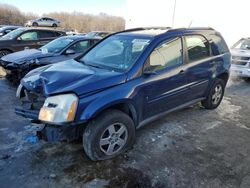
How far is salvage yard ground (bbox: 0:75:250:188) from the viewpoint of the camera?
3.23 metres

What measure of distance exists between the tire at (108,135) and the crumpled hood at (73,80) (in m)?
0.41

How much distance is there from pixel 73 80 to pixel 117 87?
583 mm

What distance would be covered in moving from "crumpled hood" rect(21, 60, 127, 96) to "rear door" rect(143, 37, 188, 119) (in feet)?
1.73

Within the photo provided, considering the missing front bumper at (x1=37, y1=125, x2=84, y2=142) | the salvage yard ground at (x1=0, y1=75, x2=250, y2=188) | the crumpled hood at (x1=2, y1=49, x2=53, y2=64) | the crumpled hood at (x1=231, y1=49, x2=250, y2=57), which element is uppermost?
the crumpled hood at (x1=231, y1=49, x2=250, y2=57)

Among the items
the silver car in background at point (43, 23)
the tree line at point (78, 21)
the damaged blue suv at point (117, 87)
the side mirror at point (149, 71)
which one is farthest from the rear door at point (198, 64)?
the tree line at point (78, 21)

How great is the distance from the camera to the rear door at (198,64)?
4660 mm

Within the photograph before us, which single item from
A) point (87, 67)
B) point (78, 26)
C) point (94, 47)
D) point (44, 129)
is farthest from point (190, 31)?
point (78, 26)

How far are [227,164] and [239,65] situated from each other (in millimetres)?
5985

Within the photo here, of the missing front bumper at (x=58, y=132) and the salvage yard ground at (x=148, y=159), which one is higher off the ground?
the missing front bumper at (x=58, y=132)

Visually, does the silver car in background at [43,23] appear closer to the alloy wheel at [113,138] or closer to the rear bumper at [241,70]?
the rear bumper at [241,70]

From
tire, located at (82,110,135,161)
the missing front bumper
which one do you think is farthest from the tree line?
the missing front bumper

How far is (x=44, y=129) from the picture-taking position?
3389 millimetres

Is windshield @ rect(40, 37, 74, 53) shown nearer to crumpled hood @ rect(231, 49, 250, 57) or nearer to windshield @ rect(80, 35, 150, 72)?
windshield @ rect(80, 35, 150, 72)

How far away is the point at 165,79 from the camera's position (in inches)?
163
